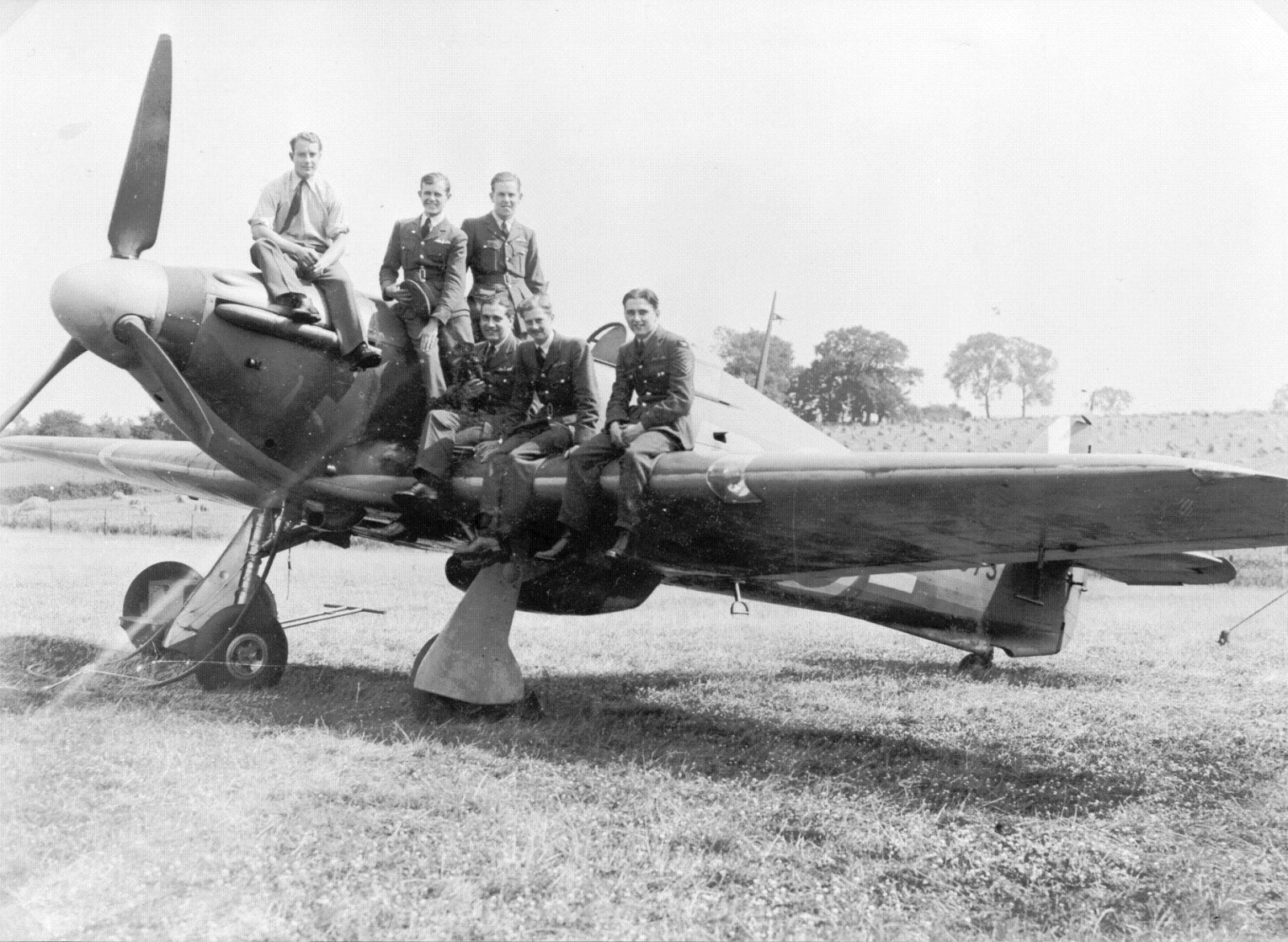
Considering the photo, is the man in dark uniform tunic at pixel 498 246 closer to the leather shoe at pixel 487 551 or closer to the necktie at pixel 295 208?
the necktie at pixel 295 208

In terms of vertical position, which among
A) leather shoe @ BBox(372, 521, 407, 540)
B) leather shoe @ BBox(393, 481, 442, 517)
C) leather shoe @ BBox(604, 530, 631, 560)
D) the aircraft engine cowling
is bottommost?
the aircraft engine cowling

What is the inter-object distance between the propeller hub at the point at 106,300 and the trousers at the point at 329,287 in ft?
1.81

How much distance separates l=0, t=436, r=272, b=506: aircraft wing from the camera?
8164 millimetres

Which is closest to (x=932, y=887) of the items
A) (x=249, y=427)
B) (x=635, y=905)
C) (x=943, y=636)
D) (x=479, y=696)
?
(x=635, y=905)

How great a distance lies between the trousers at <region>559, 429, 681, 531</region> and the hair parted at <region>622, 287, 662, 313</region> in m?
0.75

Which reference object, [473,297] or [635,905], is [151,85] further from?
[635,905]

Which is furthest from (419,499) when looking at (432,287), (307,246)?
(307,246)

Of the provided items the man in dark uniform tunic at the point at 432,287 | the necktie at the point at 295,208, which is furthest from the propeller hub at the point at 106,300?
the man in dark uniform tunic at the point at 432,287

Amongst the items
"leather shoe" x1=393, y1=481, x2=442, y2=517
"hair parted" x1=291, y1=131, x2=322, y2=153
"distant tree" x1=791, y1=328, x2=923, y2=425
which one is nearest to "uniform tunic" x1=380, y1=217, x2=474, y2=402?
"leather shoe" x1=393, y1=481, x2=442, y2=517

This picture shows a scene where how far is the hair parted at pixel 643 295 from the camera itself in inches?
219

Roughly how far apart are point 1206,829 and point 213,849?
12.8ft

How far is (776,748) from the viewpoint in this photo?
540 cm

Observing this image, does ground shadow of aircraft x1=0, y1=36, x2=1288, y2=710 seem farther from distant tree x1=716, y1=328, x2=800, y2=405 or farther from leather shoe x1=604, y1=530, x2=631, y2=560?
distant tree x1=716, y1=328, x2=800, y2=405

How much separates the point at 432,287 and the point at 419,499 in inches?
54.0
